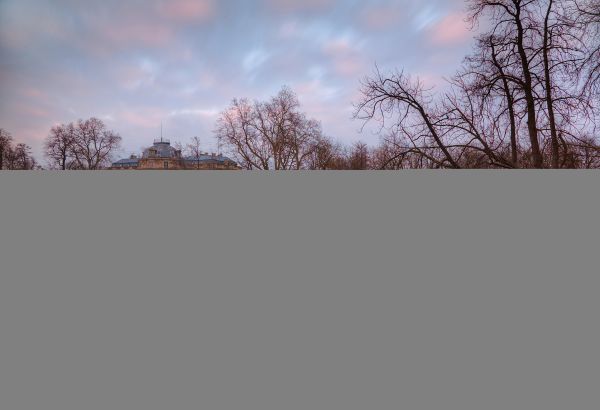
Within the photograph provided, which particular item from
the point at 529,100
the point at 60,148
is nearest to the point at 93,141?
the point at 60,148

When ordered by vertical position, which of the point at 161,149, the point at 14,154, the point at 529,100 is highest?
the point at 161,149

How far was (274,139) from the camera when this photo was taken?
2717cm

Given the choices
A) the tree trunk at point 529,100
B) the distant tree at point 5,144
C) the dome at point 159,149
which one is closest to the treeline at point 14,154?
the distant tree at point 5,144

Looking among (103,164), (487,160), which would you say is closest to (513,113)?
(487,160)

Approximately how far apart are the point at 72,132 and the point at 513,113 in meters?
10.8

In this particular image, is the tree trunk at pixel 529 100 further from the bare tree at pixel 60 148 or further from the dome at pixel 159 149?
the dome at pixel 159 149

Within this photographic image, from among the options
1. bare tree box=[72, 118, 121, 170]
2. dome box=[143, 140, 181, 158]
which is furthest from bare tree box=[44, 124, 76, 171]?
dome box=[143, 140, 181, 158]

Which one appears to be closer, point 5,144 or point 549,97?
point 549,97

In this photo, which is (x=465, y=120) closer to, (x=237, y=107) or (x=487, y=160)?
(x=487, y=160)

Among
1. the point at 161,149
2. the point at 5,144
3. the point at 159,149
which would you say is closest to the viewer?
the point at 5,144

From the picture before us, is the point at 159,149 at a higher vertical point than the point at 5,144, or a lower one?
higher

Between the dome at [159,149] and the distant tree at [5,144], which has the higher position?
the dome at [159,149]

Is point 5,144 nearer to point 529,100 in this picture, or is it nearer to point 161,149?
point 529,100

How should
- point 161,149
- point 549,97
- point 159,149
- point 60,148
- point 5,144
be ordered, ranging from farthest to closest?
1. point 159,149
2. point 161,149
3. point 60,148
4. point 5,144
5. point 549,97
